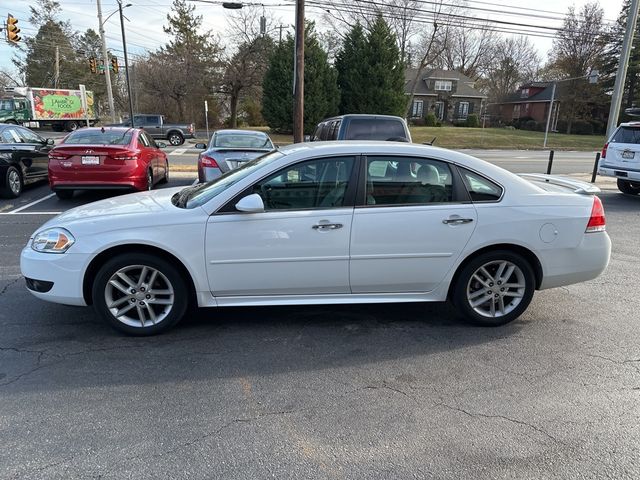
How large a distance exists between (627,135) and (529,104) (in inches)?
Result: 2216

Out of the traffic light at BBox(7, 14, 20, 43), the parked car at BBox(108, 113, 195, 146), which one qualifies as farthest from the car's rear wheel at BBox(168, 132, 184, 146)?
the traffic light at BBox(7, 14, 20, 43)

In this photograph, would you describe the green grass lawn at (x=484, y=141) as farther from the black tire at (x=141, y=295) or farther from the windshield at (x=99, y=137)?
the black tire at (x=141, y=295)

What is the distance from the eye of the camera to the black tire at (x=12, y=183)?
9375mm

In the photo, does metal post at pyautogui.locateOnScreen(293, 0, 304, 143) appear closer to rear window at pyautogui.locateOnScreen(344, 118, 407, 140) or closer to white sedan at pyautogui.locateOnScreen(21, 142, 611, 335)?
rear window at pyautogui.locateOnScreen(344, 118, 407, 140)

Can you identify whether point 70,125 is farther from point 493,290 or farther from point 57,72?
point 493,290

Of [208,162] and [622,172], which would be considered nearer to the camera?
[208,162]

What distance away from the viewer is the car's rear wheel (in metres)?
29.9

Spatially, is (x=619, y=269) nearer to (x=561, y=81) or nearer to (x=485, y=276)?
(x=485, y=276)

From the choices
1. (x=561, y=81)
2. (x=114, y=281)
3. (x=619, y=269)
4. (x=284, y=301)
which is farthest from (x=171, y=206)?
(x=561, y=81)

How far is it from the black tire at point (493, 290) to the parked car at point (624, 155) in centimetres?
948

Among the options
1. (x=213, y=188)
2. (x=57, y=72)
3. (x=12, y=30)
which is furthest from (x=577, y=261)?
(x=57, y=72)

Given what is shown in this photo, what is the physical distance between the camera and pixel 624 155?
1145 cm

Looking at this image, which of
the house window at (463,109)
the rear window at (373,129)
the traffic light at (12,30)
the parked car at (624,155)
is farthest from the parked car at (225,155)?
the house window at (463,109)

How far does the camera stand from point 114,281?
371 centimetres
